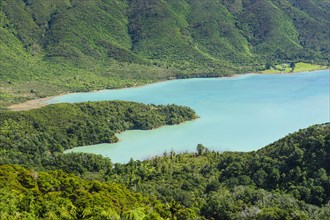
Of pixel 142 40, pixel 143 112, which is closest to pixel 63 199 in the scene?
pixel 143 112

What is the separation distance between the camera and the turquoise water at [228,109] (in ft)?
236

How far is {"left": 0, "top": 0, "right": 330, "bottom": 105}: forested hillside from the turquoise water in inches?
380

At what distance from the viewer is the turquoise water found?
236 ft

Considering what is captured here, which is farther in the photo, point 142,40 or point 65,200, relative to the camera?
point 142,40

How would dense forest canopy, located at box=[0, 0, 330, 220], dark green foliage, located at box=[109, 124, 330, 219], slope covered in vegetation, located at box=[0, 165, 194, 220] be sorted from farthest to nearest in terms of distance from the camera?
dark green foliage, located at box=[109, 124, 330, 219] < dense forest canopy, located at box=[0, 0, 330, 220] < slope covered in vegetation, located at box=[0, 165, 194, 220]

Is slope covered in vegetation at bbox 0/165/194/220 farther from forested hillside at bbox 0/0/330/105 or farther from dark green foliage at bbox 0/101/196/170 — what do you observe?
forested hillside at bbox 0/0/330/105

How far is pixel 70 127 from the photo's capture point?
72.4 metres

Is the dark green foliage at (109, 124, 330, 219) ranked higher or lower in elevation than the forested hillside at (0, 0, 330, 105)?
lower

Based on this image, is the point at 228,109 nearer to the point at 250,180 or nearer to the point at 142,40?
the point at 250,180

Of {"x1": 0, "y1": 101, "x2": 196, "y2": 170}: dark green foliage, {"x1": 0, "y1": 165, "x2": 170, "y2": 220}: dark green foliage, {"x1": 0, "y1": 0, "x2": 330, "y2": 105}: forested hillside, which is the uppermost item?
{"x1": 0, "y1": 0, "x2": 330, "y2": 105}: forested hillside

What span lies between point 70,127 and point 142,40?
87.4 meters

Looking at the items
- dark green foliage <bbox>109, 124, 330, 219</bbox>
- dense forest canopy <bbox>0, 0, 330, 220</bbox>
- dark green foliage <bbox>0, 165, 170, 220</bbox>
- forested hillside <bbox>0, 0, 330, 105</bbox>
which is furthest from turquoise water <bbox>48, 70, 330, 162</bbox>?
dark green foliage <bbox>0, 165, 170, 220</bbox>

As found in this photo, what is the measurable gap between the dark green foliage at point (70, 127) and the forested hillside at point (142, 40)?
99.8 ft

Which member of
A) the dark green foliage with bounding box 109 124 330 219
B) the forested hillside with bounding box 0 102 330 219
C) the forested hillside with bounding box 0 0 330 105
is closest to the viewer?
the forested hillside with bounding box 0 102 330 219
